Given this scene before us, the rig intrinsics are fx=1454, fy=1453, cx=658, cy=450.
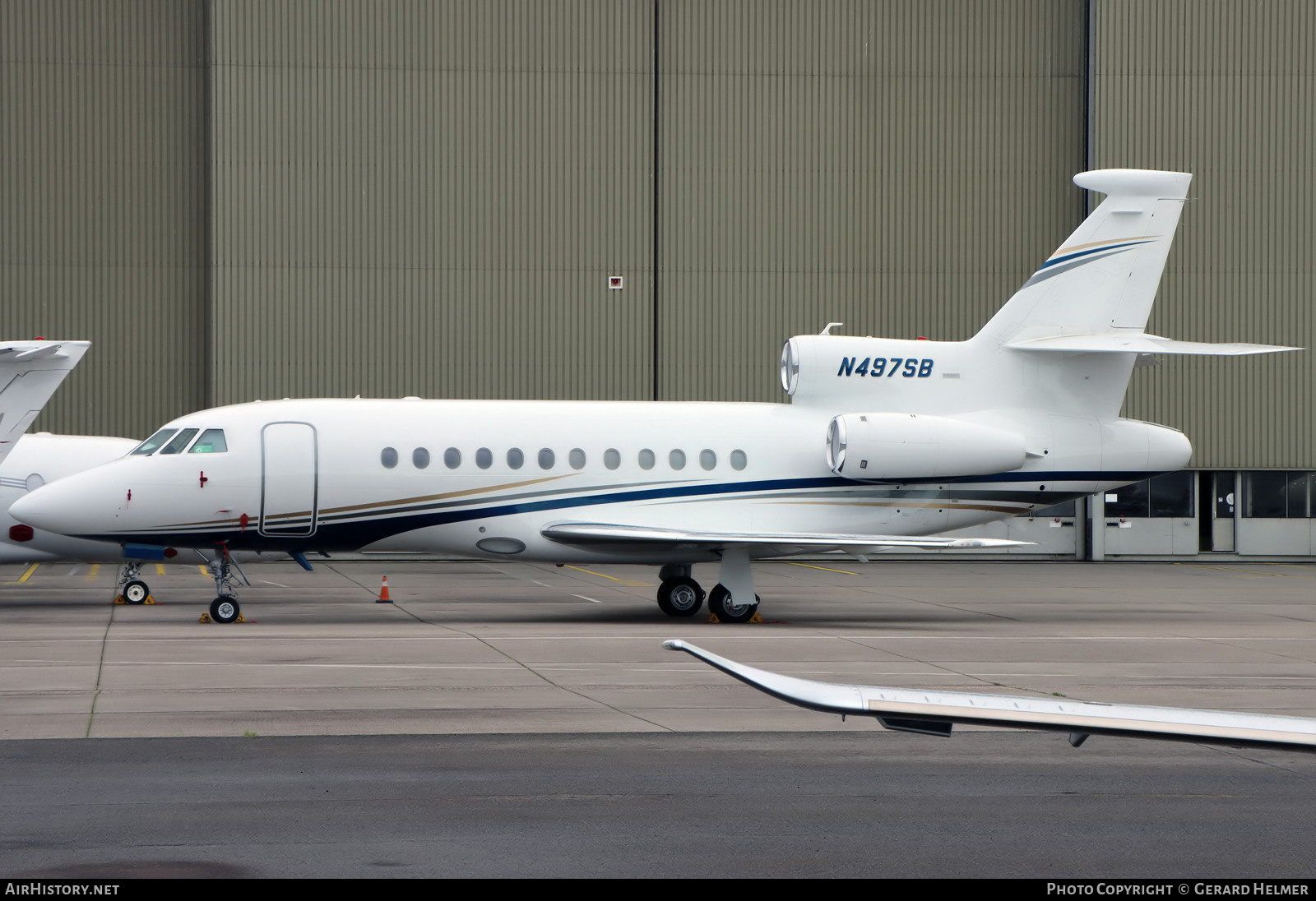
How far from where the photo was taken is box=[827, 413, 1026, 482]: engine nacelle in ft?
72.5

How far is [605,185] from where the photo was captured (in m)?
37.7

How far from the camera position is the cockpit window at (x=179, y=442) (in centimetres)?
2097

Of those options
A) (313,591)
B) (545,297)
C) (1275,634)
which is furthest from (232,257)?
(1275,634)

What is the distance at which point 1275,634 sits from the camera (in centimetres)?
2034

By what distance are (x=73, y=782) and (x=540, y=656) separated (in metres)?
7.85

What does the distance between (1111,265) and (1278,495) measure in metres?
19.6

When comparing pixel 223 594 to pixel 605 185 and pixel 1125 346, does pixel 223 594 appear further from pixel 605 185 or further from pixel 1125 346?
pixel 605 185

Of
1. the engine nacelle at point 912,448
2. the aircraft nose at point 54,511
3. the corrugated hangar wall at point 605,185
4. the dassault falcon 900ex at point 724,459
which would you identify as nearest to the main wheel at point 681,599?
the dassault falcon 900ex at point 724,459

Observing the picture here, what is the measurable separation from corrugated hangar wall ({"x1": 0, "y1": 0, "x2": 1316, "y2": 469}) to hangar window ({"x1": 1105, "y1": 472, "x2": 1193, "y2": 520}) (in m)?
1.66

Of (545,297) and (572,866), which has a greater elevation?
(545,297)

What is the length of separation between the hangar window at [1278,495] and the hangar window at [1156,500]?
1.50m

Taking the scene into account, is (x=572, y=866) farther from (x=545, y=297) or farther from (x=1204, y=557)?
(x=1204, y=557)

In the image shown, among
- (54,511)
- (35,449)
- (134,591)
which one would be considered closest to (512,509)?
(54,511)

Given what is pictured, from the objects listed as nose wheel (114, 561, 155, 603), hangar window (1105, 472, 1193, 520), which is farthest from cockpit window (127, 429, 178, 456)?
hangar window (1105, 472, 1193, 520)
